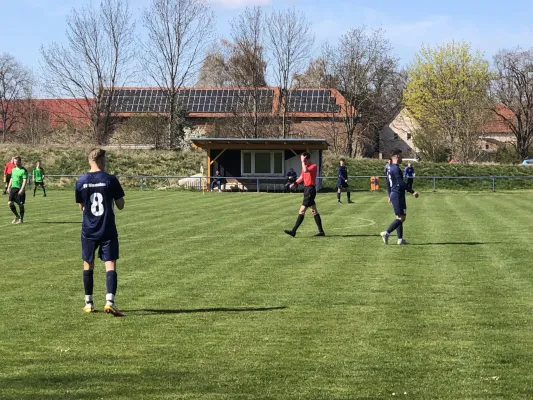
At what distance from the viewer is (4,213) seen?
27781 mm

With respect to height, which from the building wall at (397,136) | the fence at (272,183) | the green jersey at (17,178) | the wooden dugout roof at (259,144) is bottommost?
the fence at (272,183)

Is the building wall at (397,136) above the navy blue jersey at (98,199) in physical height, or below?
above

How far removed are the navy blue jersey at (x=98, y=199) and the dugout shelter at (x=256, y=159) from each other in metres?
40.8

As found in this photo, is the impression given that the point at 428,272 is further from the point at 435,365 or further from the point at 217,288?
the point at 435,365

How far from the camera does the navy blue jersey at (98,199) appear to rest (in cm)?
950

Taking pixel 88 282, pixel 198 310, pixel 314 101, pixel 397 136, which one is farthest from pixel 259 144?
pixel 397 136

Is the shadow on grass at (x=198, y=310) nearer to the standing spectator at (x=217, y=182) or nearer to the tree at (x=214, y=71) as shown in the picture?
the standing spectator at (x=217, y=182)

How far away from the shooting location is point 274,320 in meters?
9.18

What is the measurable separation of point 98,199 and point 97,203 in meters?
0.05

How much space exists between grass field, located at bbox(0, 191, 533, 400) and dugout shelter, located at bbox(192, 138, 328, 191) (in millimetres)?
31992

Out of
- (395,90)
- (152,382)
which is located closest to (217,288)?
(152,382)

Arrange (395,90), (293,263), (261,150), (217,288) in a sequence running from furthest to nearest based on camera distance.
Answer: (395,90) → (261,150) → (293,263) → (217,288)

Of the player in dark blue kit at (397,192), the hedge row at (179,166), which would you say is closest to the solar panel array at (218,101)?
the hedge row at (179,166)

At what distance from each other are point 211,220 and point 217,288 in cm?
1313
